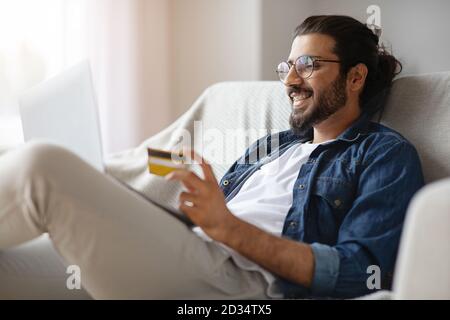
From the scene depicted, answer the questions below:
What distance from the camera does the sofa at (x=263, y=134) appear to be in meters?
0.81

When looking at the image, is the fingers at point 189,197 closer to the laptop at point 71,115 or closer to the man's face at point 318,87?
the laptop at point 71,115

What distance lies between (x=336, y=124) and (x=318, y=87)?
107mm

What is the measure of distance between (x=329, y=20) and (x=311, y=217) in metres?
0.56

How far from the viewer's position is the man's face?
1527 mm

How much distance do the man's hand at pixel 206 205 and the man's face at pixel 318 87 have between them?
1.65ft

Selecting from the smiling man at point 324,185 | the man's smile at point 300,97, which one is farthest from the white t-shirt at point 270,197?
the man's smile at point 300,97

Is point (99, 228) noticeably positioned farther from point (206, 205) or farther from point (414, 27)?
point (414, 27)

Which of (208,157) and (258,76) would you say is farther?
(258,76)

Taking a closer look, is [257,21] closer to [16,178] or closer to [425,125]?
[425,125]

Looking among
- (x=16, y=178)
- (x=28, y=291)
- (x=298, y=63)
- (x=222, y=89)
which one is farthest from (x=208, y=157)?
(x=16, y=178)

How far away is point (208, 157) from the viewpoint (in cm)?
184

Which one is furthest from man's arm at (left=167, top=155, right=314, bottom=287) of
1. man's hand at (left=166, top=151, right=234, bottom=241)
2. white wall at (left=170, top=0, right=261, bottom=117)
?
white wall at (left=170, top=0, right=261, bottom=117)

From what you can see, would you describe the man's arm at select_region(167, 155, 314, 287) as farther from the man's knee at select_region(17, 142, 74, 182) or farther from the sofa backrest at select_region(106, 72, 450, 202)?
the sofa backrest at select_region(106, 72, 450, 202)

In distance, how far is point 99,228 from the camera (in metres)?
1.01
